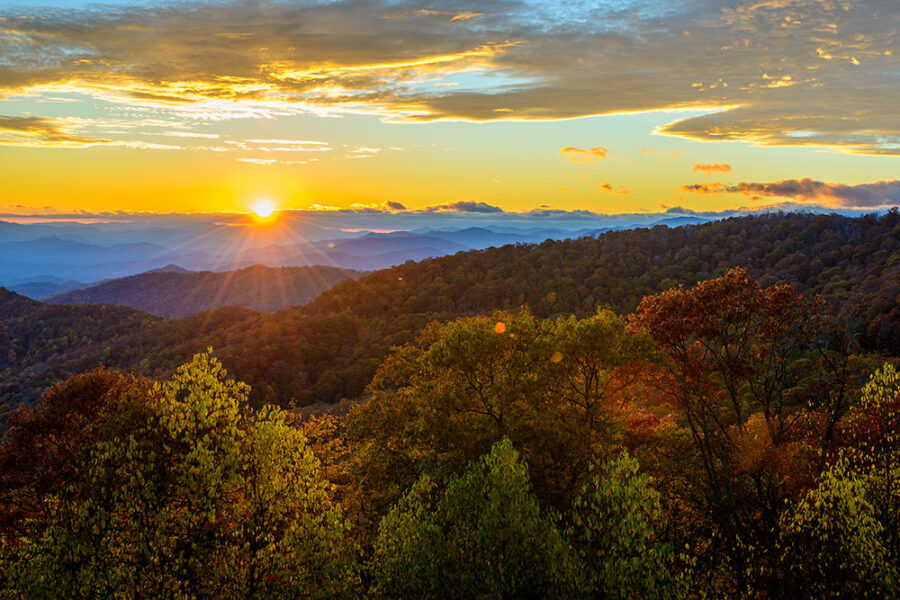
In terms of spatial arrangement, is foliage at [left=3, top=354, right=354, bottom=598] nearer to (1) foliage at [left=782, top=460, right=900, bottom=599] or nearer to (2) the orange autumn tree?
(2) the orange autumn tree

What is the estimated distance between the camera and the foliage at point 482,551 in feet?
50.8

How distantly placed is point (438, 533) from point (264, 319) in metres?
130

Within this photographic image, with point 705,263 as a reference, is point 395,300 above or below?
below

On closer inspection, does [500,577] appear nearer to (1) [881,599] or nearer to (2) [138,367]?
(1) [881,599]

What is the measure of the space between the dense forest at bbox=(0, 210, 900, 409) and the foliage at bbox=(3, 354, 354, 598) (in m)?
72.7

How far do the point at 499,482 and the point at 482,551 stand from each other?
2.06 meters

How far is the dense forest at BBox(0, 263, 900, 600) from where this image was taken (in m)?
16.3

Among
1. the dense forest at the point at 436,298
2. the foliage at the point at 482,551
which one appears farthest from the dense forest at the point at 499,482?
the dense forest at the point at 436,298

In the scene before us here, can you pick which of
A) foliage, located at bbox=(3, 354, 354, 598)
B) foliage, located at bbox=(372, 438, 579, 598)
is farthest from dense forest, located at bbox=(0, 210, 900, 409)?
foliage, located at bbox=(372, 438, 579, 598)

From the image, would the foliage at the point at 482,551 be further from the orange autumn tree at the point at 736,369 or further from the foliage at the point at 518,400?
the orange autumn tree at the point at 736,369

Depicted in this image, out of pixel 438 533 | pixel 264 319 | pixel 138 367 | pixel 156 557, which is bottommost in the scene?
pixel 138 367

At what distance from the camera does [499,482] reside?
16.8 metres

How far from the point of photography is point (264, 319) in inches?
5394

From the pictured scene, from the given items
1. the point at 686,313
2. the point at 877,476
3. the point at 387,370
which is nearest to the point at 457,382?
the point at 387,370
